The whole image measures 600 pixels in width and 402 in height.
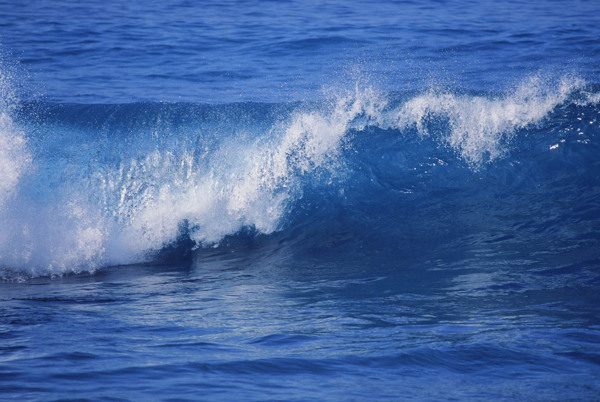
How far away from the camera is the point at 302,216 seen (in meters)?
7.76

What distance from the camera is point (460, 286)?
534cm

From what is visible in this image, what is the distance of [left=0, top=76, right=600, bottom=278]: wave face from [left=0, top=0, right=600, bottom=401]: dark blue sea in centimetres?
3

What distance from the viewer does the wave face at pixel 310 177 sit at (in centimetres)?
700

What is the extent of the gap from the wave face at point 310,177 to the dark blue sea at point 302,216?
0.03 meters

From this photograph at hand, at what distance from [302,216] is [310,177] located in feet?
2.20

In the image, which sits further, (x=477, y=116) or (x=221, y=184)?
(x=477, y=116)

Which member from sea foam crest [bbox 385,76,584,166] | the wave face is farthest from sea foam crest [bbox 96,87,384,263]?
sea foam crest [bbox 385,76,584,166]

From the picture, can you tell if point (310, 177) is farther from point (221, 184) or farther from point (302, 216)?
point (221, 184)

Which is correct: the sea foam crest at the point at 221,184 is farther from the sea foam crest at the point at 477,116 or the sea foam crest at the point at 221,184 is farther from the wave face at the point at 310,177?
the sea foam crest at the point at 477,116

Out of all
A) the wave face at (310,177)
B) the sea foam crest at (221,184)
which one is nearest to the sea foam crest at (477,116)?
the wave face at (310,177)

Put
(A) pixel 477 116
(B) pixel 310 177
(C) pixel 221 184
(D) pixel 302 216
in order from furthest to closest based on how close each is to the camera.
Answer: (A) pixel 477 116 < (B) pixel 310 177 < (C) pixel 221 184 < (D) pixel 302 216

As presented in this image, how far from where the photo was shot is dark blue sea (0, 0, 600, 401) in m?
3.70

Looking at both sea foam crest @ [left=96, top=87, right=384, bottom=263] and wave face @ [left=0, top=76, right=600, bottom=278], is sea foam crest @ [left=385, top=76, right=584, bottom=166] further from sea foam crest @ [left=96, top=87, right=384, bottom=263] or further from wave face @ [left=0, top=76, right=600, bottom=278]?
sea foam crest @ [left=96, top=87, right=384, bottom=263]

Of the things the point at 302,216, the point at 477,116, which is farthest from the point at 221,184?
the point at 477,116
